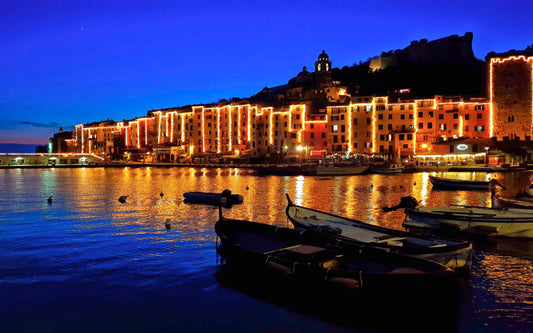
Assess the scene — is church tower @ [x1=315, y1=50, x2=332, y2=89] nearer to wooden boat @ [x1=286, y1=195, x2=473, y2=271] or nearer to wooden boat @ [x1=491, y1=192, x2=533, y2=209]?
wooden boat @ [x1=491, y1=192, x2=533, y2=209]

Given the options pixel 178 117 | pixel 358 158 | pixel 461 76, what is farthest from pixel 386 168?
pixel 178 117

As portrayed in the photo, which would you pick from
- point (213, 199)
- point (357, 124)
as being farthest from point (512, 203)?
point (357, 124)

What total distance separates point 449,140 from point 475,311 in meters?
68.4

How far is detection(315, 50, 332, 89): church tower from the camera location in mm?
114562

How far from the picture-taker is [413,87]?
9788 centimetres

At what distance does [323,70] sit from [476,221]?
103898 mm

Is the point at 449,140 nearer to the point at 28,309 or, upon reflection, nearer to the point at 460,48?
the point at 460,48

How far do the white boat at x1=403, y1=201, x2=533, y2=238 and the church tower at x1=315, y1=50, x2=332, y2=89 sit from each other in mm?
97427

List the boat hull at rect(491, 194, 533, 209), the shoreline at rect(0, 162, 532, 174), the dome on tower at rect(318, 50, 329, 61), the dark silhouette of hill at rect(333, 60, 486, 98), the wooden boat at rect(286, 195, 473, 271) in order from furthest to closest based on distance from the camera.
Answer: the dome on tower at rect(318, 50, 329, 61) → the dark silhouette of hill at rect(333, 60, 486, 98) → the shoreline at rect(0, 162, 532, 174) → the boat hull at rect(491, 194, 533, 209) → the wooden boat at rect(286, 195, 473, 271)

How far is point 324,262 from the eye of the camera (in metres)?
10.3

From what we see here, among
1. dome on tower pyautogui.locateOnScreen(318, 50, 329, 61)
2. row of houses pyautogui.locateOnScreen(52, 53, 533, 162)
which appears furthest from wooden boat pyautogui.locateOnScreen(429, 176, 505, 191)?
dome on tower pyautogui.locateOnScreen(318, 50, 329, 61)

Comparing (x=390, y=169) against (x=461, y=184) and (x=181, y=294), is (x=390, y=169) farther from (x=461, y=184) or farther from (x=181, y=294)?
(x=181, y=294)

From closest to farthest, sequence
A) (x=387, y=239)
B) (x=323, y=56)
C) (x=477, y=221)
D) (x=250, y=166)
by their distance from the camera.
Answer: (x=387, y=239) < (x=477, y=221) < (x=250, y=166) < (x=323, y=56)

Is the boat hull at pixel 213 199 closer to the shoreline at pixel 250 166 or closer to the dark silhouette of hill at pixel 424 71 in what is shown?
the shoreline at pixel 250 166
